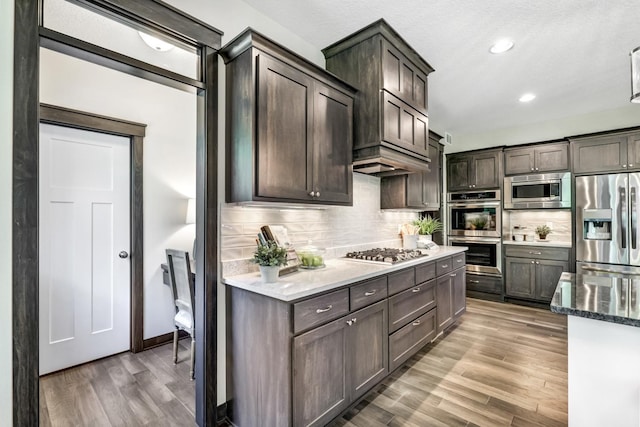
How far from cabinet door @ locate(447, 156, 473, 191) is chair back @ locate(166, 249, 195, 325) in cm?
450

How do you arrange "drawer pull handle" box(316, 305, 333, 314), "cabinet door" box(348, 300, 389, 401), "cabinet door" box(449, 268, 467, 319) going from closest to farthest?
"drawer pull handle" box(316, 305, 333, 314), "cabinet door" box(348, 300, 389, 401), "cabinet door" box(449, 268, 467, 319)

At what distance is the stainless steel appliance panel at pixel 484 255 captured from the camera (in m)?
4.70

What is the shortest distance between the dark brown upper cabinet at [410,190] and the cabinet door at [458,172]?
1.18m

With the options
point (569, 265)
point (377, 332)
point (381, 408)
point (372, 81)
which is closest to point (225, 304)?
point (377, 332)

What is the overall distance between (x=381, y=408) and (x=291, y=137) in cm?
202

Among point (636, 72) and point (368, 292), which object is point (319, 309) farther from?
point (636, 72)

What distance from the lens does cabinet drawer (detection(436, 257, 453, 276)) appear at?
3168 millimetres

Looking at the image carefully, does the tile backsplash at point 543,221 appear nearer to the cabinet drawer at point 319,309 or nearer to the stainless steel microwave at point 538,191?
the stainless steel microwave at point 538,191

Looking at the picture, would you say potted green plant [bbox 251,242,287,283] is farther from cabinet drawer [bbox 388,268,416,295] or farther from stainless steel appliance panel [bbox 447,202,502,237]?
stainless steel appliance panel [bbox 447,202,502,237]

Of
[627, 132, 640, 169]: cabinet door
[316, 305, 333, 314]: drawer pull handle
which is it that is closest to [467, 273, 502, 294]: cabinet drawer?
[627, 132, 640, 169]: cabinet door

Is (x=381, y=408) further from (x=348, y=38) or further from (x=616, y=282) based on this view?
(x=348, y=38)

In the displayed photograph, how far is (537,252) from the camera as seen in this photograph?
14.5 ft

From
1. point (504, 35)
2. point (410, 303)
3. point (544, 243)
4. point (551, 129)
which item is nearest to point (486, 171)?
point (551, 129)

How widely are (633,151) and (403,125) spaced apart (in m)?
3.36
